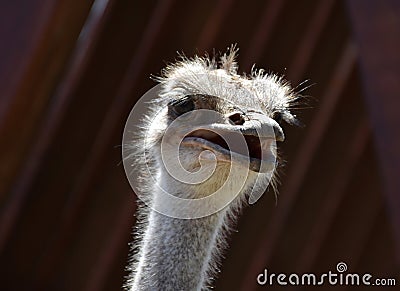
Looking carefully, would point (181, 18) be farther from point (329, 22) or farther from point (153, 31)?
point (329, 22)

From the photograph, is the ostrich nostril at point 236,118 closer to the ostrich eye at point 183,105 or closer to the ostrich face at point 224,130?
the ostrich face at point 224,130

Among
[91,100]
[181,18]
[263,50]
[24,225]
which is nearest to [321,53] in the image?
[263,50]

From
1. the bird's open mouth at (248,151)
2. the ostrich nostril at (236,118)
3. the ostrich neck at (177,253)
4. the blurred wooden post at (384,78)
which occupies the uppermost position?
the blurred wooden post at (384,78)

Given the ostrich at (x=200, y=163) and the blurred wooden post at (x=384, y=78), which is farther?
the blurred wooden post at (x=384, y=78)

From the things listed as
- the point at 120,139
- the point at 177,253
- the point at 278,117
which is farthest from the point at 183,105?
the point at 120,139

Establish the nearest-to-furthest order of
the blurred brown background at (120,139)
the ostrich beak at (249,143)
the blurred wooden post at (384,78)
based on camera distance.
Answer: the ostrich beak at (249,143) < the blurred wooden post at (384,78) < the blurred brown background at (120,139)

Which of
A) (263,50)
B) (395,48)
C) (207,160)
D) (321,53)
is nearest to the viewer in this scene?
(207,160)

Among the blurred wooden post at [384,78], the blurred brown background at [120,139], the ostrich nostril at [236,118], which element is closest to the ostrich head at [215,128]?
the ostrich nostril at [236,118]
